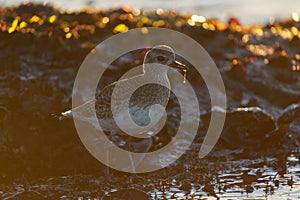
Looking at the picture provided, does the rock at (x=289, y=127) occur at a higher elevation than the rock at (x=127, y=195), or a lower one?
higher

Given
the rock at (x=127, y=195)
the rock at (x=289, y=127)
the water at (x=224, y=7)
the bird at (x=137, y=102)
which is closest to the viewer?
the rock at (x=127, y=195)

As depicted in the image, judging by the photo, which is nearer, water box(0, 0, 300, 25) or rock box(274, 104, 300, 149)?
rock box(274, 104, 300, 149)

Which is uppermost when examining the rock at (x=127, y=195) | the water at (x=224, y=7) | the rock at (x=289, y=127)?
the water at (x=224, y=7)

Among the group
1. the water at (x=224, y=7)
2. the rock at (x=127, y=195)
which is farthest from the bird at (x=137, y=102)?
the water at (x=224, y=7)

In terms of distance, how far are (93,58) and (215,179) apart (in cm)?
550

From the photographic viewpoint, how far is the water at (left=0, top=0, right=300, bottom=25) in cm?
2300

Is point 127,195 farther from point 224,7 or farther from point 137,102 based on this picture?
point 224,7

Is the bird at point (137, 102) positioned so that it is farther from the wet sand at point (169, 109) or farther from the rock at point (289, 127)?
the rock at point (289, 127)

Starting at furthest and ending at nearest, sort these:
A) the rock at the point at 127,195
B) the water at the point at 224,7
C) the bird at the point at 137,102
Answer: the water at the point at 224,7
the bird at the point at 137,102
the rock at the point at 127,195

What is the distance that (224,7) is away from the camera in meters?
24.8

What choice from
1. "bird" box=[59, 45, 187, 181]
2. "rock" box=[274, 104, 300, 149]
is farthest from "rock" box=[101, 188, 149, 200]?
"rock" box=[274, 104, 300, 149]

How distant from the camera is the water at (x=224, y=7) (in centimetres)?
2300

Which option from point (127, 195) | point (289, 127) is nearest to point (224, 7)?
point (289, 127)

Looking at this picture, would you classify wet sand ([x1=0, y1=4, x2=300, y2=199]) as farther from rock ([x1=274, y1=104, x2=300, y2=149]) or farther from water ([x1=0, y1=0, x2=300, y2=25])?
water ([x1=0, y1=0, x2=300, y2=25])
